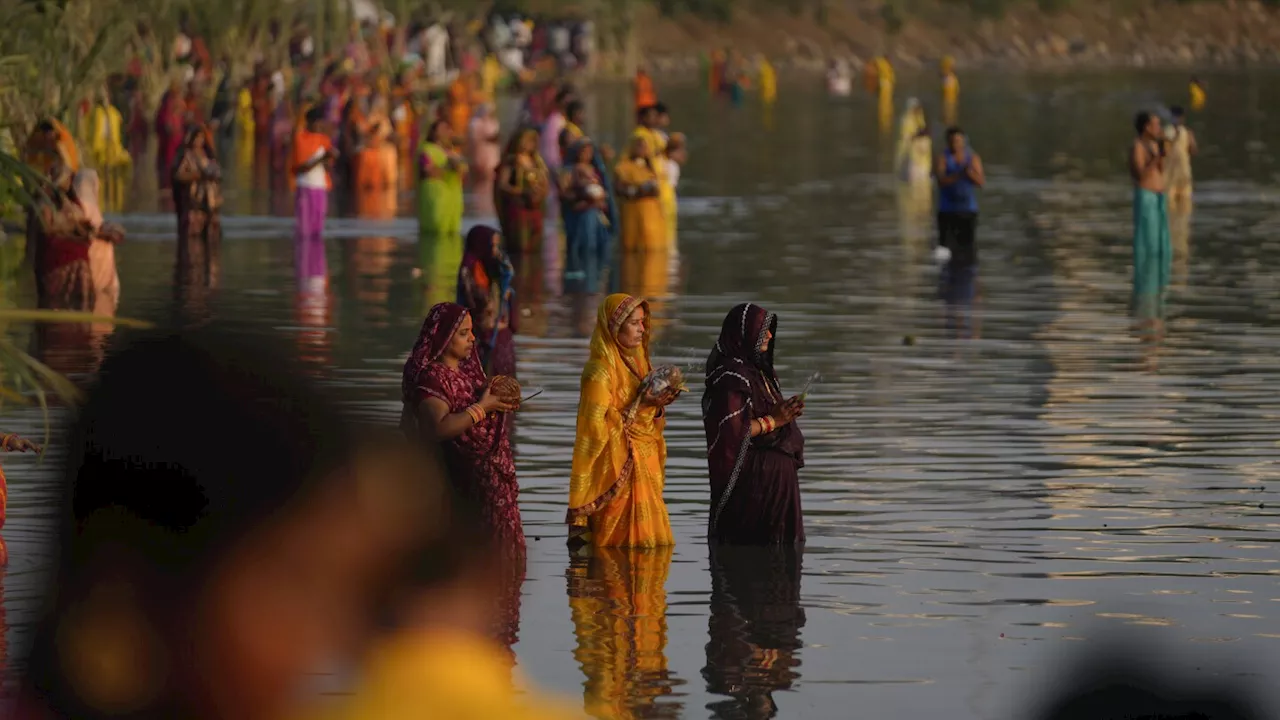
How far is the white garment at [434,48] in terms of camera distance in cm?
7062

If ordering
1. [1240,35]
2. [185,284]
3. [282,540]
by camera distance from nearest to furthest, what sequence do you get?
[282,540], [185,284], [1240,35]

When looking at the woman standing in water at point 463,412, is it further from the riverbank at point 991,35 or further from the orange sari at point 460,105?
the riverbank at point 991,35

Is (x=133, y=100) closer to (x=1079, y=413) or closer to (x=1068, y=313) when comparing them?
(x=1068, y=313)

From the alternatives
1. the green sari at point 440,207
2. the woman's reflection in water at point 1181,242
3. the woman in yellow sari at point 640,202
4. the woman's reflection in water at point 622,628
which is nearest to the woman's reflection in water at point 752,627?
the woman's reflection in water at point 622,628

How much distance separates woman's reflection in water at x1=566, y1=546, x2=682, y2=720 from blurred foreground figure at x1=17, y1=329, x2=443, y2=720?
15.9 ft

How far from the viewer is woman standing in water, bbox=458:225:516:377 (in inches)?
486

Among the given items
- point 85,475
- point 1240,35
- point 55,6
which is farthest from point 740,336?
point 1240,35

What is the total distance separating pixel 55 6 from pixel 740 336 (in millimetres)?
14555

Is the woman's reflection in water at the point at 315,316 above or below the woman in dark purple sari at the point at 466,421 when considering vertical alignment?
below

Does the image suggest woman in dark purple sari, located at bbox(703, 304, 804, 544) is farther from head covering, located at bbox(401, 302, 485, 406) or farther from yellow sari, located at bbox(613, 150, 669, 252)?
yellow sari, located at bbox(613, 150, 669, 252)

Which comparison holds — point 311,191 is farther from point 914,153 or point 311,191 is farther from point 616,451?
point 616,451

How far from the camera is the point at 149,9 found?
123 feet

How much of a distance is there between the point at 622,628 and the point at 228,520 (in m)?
6.21

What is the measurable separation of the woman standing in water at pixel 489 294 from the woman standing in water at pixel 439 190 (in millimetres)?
13090
